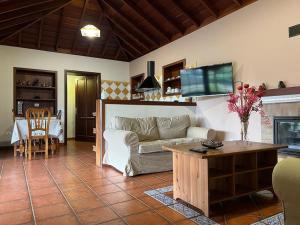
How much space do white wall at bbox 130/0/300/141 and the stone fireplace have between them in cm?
26

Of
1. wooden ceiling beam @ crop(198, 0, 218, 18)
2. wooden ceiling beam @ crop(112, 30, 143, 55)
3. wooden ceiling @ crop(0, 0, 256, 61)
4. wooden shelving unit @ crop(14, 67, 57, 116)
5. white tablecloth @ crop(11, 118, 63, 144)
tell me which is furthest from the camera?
wooden ceiling beam @ crop(112, 30, 143, 55)

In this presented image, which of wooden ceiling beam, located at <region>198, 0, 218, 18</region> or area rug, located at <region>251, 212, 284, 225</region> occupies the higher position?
wooden ceiling beam, located at <region>198, 0, 218, 18</region>

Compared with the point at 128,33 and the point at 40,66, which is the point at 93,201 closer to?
the point at 128,33

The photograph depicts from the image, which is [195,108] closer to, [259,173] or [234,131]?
[234,131]

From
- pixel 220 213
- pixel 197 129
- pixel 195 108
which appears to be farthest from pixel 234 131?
pixel 220 213

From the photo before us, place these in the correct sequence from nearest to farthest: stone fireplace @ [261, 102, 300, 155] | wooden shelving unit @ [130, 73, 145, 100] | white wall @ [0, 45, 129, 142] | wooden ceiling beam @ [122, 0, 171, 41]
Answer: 1. stone fireplace @ [261, 102, 300, 155]
2. wooden ceiling beam @ [122, 0, 171, 41]
3. white wall @ [0, 45, 129, 142]
4. wooden shelving unit @ [130, 73, 145, 100]

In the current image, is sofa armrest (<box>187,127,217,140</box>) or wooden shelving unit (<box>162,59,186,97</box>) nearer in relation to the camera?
sofa armrest (<box>187,127,217,140</box>)

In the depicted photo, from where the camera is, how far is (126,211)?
2.15m

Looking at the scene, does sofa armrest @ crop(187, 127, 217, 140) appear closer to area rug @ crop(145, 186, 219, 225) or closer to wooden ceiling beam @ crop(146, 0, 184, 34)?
area rug @ crop(145, 186, 219, 225)

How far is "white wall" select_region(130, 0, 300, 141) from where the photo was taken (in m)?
3.42

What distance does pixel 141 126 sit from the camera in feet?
13.2

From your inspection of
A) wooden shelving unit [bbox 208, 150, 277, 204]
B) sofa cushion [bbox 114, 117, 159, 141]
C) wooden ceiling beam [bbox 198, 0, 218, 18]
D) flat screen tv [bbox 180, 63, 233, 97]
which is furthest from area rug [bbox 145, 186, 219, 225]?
wooden ceiling beam [bbox 198, 0, 218, 18]

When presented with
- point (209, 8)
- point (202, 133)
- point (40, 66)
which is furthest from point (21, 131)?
point (209, 8)

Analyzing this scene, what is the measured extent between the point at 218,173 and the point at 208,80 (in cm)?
260
